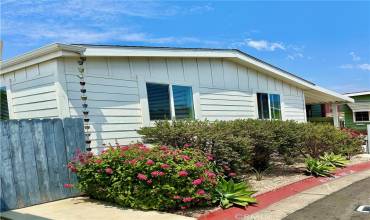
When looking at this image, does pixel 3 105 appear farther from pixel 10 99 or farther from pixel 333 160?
pixel 333 160

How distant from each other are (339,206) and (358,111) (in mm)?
23706

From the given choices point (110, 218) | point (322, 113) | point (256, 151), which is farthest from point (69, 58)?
point (322, 113)

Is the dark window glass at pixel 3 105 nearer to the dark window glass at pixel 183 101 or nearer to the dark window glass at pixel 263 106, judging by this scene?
the dark window glass at pixel 183 101

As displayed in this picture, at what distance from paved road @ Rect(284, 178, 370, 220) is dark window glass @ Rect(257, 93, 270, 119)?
6283 millimetres

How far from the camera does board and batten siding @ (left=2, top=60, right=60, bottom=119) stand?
26.8ft

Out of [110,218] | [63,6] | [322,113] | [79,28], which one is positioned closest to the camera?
[110,218]

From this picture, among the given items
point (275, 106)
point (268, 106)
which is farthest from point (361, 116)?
point (268, 106)

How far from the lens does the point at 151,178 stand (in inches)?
252

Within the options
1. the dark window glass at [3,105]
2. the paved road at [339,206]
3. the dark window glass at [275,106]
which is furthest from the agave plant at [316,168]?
the dark window glass at [3,105]

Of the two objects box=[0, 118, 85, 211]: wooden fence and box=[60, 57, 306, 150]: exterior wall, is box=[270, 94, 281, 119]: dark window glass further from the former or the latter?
box=[0, 118, 85, 211]: wooden fence

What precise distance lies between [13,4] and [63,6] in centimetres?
136

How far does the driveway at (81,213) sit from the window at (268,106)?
359 inches

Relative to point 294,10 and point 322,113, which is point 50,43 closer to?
point 294,10

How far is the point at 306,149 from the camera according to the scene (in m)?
11.8
